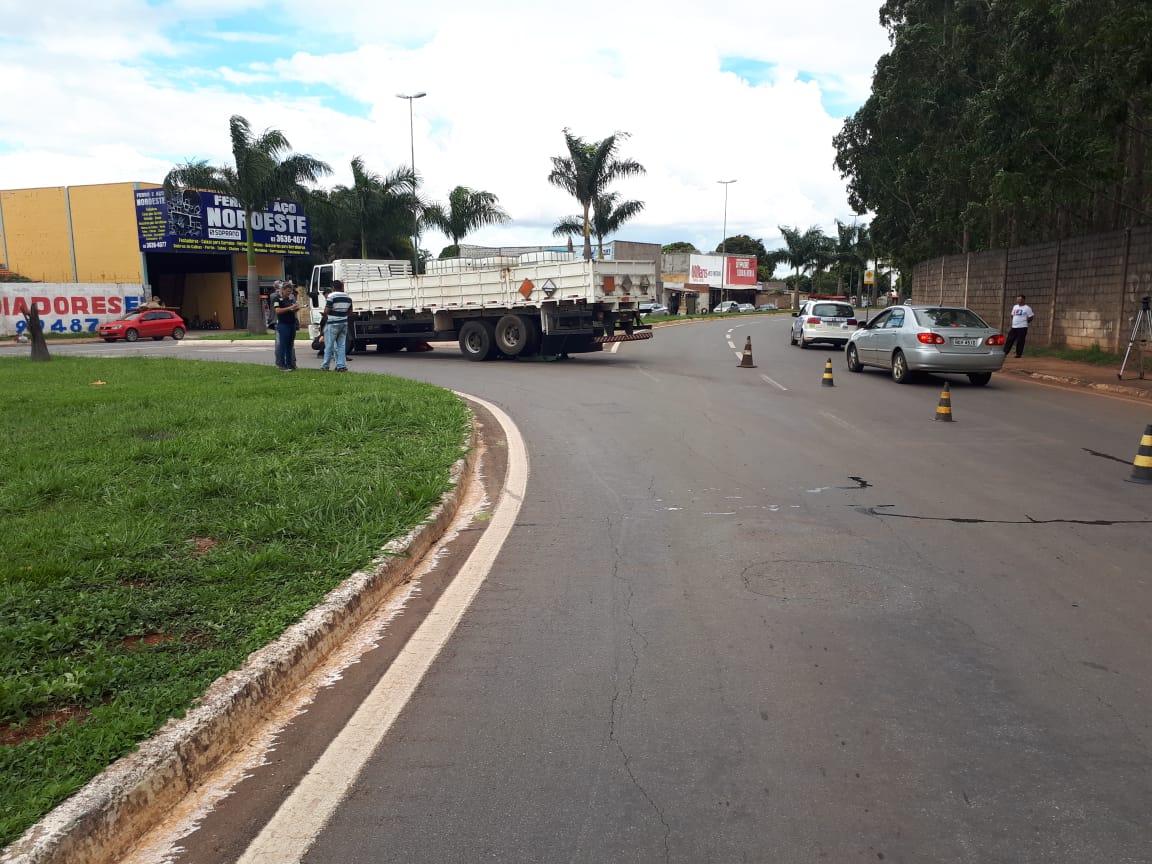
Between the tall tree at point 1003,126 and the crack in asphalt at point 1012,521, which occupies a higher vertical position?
the tall tree at point 1003,126

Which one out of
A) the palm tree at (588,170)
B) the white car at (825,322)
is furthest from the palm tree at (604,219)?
the white car at (825,322)

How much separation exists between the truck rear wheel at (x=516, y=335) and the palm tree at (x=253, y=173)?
2095 cm

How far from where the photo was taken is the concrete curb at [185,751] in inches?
104

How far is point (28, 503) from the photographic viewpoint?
622 centimetres

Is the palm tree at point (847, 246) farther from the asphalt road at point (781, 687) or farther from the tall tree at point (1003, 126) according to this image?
the asphalt road at point (781, 687)

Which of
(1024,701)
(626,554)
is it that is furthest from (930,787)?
(626,554)

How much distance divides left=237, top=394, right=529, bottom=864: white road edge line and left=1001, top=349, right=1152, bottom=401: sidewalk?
13311 millimetres

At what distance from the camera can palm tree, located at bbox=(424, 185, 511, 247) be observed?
46.5 meters

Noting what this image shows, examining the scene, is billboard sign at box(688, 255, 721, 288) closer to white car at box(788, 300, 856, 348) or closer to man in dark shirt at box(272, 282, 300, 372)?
white car at box(788, 300, 856, 348)

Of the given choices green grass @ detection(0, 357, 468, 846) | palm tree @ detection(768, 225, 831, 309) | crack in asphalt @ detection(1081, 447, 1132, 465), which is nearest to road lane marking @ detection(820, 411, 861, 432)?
crack in asphalt @ detection(1081, 447, 1132, 465)

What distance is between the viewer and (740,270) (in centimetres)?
9581

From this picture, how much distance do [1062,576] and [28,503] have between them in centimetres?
657

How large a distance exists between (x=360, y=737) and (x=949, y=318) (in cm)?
1479

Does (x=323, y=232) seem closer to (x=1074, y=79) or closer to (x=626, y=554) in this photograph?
(x=1074, y=79)
